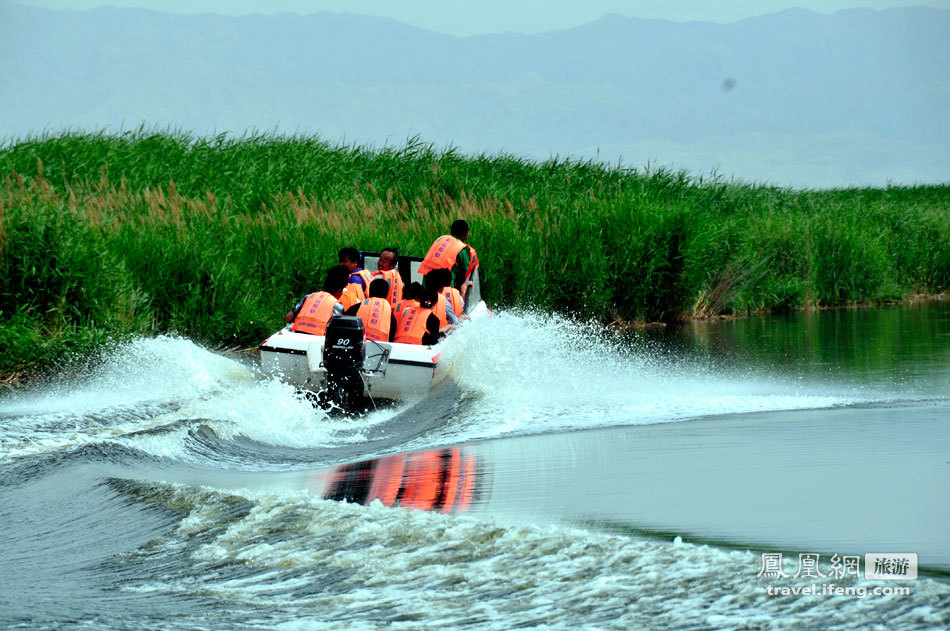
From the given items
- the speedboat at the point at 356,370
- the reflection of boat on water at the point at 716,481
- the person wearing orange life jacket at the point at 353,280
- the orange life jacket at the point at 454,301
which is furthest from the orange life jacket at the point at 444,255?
the reflection of boat on water at the point at 716,481

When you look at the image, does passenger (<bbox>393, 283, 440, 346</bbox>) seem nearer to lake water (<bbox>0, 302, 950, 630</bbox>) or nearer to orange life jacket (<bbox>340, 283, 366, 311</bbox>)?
lake water (<bbox>0, 302, 950, 630</bbox>)

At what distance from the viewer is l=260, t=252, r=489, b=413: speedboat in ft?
30.5

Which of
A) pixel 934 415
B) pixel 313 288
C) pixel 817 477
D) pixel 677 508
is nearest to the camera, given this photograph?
pixel 677 508

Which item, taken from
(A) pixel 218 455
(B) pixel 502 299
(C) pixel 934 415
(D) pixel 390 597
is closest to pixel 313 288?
(B) pixel 502 299

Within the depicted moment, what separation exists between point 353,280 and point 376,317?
1.14 meters

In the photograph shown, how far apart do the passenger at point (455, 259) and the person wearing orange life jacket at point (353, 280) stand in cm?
134

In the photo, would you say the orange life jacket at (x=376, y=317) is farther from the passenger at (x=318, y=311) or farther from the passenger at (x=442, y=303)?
the passenger at (x=442, y=303)

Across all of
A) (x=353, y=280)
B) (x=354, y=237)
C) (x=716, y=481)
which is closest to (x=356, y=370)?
(x=353, y=280)

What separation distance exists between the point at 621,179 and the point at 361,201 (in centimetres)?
780

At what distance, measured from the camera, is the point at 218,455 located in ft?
24.1

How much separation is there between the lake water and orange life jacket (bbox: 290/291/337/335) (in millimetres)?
700

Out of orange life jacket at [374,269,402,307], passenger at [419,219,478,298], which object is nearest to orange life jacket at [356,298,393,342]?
orange life jacket at [374,269,402,307]

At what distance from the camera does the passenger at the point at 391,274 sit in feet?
35.0

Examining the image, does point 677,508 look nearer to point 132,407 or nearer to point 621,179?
point 132,407
